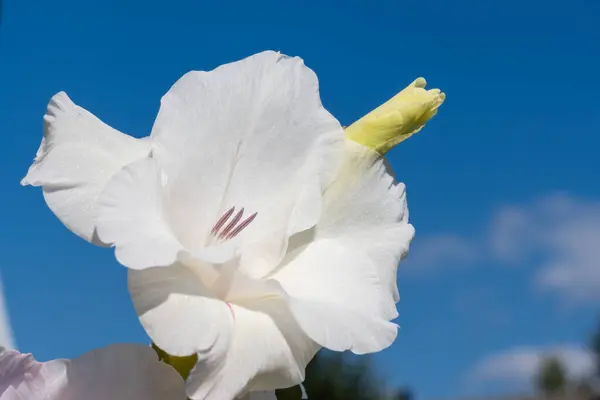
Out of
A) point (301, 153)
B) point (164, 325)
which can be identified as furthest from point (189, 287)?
point (301, 153)

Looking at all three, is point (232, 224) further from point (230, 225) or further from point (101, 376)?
point (101, 376)

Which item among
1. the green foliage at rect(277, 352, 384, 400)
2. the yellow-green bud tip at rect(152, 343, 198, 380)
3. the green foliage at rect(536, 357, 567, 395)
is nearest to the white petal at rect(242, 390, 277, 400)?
the yellow-green bud tip at rect(152, 343, 198, 380)

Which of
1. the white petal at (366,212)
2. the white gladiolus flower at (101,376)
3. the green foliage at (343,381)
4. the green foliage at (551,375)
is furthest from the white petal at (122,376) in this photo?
the green foliage at (551,375)

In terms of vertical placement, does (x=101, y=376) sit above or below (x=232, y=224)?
below

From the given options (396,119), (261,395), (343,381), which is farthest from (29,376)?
(343,381)

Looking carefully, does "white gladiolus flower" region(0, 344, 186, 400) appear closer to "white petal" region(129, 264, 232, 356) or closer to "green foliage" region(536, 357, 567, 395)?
"white petal" region(129, 264, 232, 356)

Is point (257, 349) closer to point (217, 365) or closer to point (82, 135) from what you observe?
point (217, 365)
